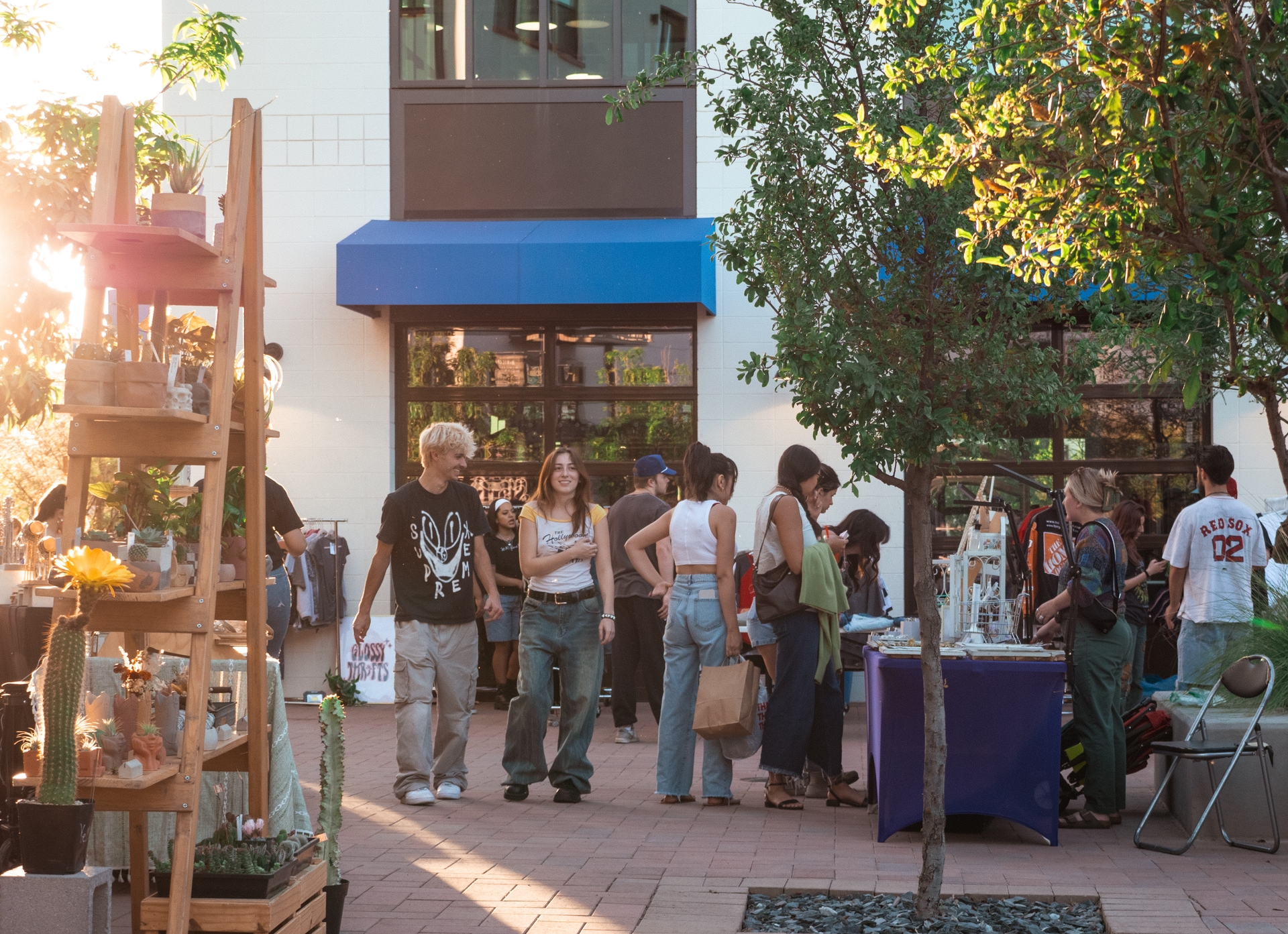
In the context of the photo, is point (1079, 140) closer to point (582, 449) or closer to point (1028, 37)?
point (1028, 37)

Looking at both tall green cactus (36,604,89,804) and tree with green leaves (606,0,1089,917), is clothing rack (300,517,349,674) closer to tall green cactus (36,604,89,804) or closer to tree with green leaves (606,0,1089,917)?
tree with green leaves (606,0,1089,917)

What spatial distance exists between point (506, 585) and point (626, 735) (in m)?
1.81

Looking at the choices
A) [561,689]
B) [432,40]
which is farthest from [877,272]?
[432,40]

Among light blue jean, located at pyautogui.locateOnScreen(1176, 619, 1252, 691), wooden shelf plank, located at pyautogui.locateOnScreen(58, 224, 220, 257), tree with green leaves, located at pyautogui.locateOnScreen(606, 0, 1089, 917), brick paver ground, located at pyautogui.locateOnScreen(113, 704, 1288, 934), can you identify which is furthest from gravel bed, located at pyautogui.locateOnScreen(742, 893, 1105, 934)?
light blue jean, located at pyautogui.locateOnScreen(1176, 619, 1252, 691)

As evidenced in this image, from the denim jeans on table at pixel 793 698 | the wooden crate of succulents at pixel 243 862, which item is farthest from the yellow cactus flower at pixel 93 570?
the denim jeans on table at pixel 793 698

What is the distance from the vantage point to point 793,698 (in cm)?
729

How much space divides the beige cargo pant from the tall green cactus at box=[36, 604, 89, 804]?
3.48 m

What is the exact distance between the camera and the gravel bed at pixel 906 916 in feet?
16.4

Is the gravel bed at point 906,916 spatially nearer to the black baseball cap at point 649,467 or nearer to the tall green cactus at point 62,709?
the tall green cactus at point 62,709

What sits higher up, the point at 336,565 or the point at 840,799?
the point at 336,565

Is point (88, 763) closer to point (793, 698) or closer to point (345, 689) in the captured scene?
point (793, 698)

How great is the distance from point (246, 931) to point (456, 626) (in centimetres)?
335

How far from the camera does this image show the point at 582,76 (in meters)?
12.5

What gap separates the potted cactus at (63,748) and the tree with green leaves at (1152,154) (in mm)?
2772
